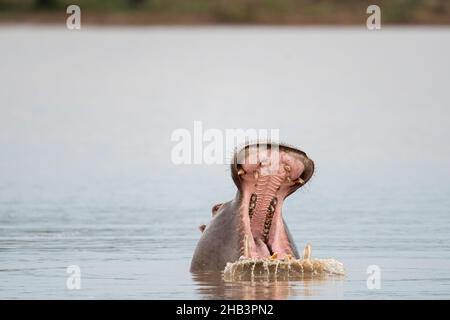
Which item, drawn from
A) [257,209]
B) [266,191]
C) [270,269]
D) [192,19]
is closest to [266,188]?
[266,191]

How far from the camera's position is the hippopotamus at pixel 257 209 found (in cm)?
1044

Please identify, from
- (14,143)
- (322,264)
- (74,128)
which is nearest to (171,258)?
(322,264)

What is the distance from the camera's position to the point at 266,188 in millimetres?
10586

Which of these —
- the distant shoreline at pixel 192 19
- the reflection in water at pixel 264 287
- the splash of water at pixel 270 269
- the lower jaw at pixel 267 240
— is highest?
the distant shoreline at pixel 192 19

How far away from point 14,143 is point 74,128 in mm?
1804

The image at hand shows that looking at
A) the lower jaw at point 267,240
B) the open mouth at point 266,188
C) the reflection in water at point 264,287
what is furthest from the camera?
the lower jaw at point 267,240

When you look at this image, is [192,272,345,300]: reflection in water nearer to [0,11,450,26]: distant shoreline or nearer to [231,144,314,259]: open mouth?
[231,144,314,259]: open mouth

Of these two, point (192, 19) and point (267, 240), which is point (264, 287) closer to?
point (267, 240)

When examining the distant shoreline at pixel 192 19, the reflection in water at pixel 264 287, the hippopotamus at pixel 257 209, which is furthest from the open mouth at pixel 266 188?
the distant shoreline at pixel 192 19

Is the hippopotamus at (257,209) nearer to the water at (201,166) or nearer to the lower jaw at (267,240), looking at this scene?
the lower jaw at (267,240)

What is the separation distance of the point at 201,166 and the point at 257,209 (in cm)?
781

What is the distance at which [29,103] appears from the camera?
27.1 meters

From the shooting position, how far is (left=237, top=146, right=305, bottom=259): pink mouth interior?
1043 cm
